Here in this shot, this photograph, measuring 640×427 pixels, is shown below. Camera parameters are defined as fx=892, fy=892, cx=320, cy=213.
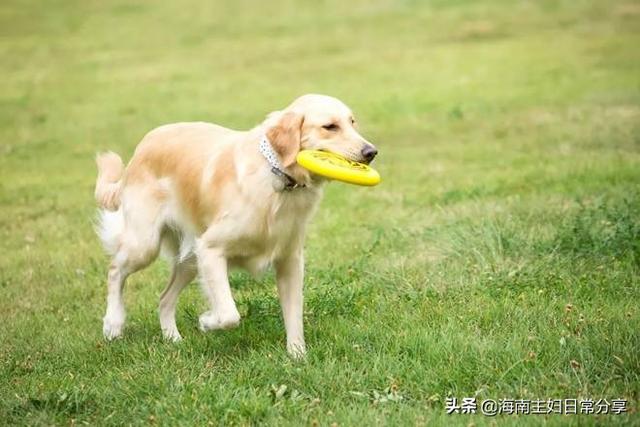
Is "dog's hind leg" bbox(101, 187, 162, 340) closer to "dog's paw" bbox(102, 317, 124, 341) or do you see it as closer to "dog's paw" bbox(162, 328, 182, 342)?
→ "dog's paw" bbox(102, 317, 124, 341)

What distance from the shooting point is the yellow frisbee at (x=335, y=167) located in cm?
505

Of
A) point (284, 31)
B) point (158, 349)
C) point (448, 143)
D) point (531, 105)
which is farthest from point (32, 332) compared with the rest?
point (284, 31)

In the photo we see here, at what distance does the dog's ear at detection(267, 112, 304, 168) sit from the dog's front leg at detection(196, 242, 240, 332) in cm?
74

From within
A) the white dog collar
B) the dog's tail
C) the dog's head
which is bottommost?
the dog's tail

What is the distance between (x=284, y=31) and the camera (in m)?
27.4

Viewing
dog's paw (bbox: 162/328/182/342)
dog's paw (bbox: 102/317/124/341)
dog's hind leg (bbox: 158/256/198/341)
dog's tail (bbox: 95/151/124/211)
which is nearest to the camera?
dog's paw (bbox: 162/328/182/342)

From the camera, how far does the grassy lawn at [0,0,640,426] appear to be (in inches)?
185

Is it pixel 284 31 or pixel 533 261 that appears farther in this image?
pixel 284 31

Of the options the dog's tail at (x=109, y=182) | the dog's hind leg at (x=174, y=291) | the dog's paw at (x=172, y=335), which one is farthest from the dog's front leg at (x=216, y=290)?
the dog's tail at (x=109, y=182)

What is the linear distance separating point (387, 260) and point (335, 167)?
2167 mm

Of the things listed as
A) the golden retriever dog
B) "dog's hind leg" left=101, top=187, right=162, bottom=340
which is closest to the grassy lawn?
"dog's hind leg" left=101, top=187, right=162, bottom=340

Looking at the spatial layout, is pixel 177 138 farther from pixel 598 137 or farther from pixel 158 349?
pixel 598 137

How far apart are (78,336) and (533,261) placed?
328cm

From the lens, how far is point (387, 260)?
7.08 meters
